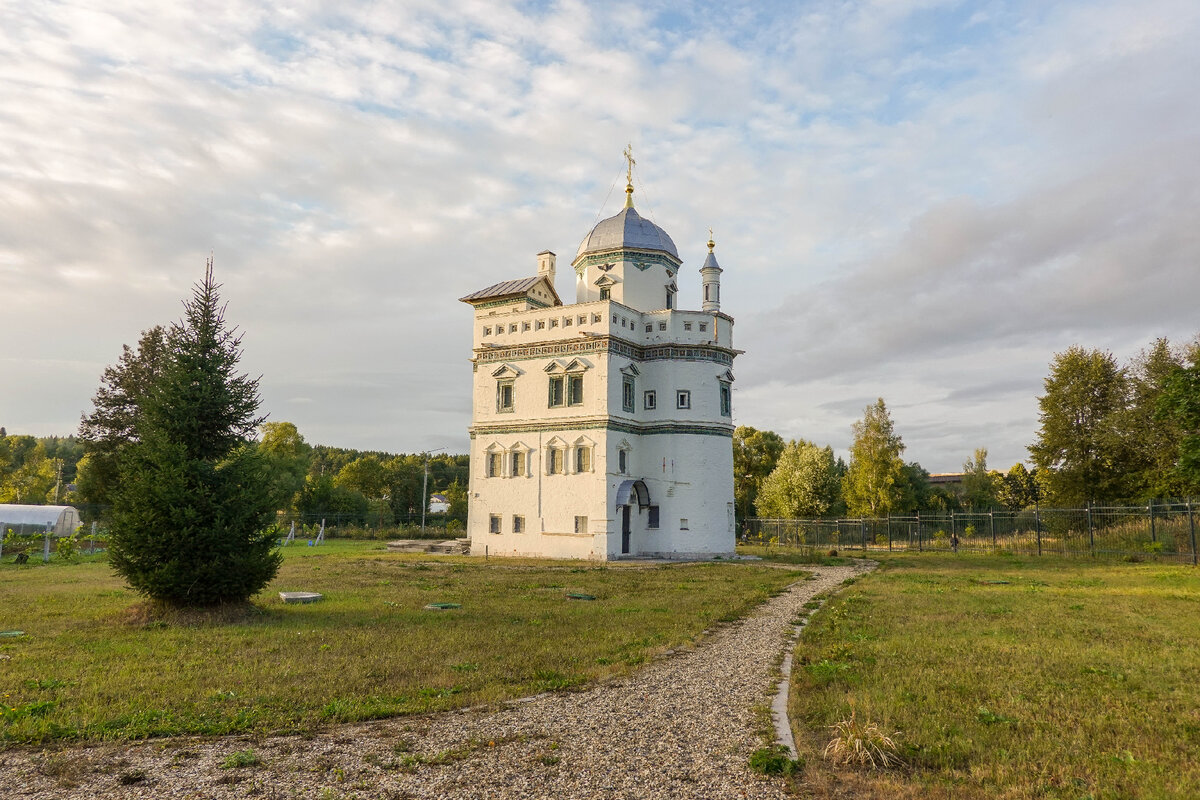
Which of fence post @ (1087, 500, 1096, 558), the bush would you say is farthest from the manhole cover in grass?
fence post @ (1087, 500, 1096, 558)

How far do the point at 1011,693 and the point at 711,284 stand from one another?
31.9 meters

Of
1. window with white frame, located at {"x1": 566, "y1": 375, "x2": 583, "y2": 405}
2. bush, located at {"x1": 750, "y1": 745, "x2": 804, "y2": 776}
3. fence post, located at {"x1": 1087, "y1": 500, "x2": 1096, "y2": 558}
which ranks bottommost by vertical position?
bush, located at {"x1": 750, "y1": 745, "x2": 804, "y2": 776}

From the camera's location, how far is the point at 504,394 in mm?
39938

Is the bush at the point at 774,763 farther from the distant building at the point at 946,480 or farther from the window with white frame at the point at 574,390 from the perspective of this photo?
the distant building at the point at 946,480

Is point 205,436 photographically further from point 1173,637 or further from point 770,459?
point 770,459

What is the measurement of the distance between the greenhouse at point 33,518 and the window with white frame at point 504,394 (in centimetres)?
2668

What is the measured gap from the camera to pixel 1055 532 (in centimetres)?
4003

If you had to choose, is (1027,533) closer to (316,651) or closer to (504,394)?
(504,394)

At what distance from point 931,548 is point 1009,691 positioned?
3864 cm

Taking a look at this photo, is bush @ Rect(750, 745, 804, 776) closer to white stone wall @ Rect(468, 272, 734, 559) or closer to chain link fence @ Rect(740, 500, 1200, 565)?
chain link fence @ Rect(740, 500, 1200, 565)

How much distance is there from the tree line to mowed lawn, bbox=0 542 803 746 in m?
15.7

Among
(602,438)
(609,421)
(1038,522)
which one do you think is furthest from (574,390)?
(1038,522)

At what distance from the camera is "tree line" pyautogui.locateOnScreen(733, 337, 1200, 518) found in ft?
119

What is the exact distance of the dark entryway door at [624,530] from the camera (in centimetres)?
3702
